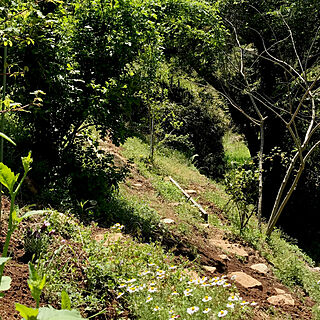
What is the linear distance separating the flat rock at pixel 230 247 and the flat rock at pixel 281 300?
123 centimetres

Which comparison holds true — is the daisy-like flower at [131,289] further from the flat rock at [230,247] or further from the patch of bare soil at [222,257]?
the flat rock at [230,247]

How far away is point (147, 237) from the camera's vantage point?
15.8 ft

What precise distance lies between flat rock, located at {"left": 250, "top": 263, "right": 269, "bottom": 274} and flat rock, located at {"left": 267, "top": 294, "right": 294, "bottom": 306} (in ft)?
2.54

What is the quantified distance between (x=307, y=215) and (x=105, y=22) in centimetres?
934

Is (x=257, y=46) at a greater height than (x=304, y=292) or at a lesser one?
greater

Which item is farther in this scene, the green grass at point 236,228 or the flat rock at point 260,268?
the green grass at point 236,228

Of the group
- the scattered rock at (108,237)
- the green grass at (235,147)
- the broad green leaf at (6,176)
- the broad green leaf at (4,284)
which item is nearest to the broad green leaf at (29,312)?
the broad green leaf at (4,284)

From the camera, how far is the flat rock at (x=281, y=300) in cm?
445

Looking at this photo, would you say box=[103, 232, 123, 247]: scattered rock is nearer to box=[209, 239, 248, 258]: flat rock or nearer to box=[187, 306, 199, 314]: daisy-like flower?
box=[187, 306, 199, 314]: daisy-like flower

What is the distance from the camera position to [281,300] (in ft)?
14.9

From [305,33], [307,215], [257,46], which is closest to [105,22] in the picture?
[305,33]

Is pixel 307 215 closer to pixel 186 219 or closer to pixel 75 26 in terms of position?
pixel 186 219

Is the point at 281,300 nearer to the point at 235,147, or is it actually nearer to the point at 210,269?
the point at 210,269

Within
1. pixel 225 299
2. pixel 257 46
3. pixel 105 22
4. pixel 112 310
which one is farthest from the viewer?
pixel 257 46
